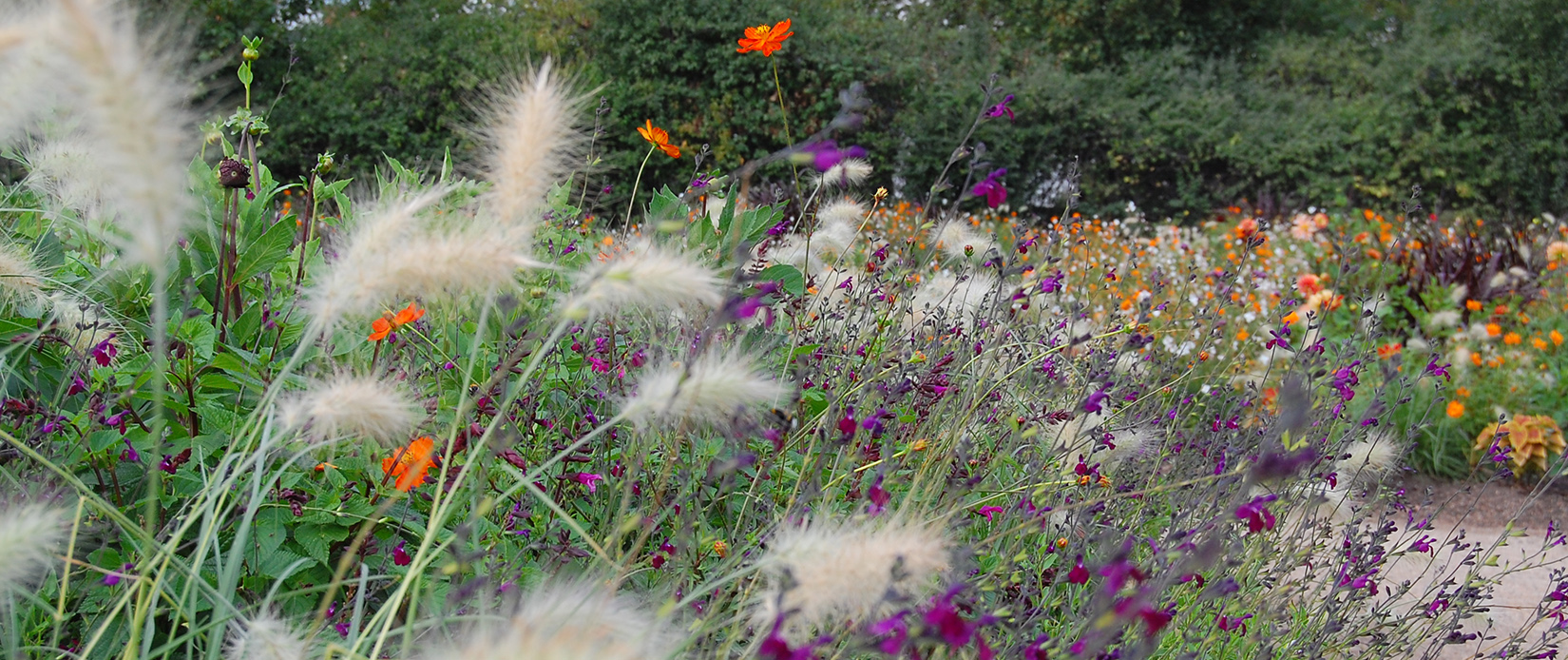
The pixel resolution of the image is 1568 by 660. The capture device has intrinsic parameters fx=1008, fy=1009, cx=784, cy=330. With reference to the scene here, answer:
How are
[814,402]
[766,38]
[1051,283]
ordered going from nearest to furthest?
[1051,283] → [814,402] → [766,38]

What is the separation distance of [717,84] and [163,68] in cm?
882

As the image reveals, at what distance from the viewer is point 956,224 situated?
2.43m

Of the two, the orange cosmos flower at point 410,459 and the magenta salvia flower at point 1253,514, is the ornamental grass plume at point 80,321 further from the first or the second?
the magenta salvia flower at point 1253,514

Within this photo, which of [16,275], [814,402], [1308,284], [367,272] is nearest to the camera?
[367,272]

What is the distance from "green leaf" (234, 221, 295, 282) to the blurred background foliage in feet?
23.5

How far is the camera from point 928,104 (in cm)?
1052

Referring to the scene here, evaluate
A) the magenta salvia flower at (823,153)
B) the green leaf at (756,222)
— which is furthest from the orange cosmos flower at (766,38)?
the magenta salvia flower at (823,153)

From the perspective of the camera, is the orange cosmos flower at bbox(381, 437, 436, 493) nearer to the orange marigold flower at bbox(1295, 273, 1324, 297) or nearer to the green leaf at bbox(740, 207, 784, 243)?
the green leaf at bbox(740, 207, 784, 243)

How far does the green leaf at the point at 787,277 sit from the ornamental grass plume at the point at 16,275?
122cm

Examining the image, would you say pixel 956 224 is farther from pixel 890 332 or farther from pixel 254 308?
pixel 254 308

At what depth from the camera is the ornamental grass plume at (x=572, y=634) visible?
28.6 inches

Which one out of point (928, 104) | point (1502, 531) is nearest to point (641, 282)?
point (1502, 531)

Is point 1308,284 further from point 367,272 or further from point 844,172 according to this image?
point 367,272

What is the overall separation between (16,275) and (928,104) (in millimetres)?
9759
